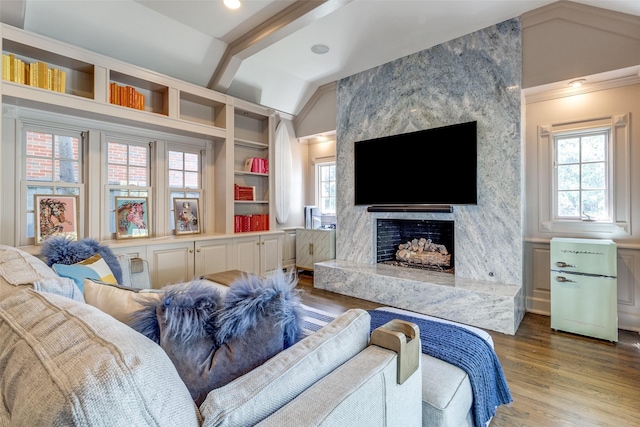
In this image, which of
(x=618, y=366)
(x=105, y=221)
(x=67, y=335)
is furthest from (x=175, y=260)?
(x=618, y=366)

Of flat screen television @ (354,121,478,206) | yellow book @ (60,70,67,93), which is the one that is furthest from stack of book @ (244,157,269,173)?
yellow book @ (60,70,67,93)

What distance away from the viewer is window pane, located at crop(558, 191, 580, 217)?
3.20 m

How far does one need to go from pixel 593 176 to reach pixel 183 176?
15.6 ft

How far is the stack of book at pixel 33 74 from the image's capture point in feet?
8.25

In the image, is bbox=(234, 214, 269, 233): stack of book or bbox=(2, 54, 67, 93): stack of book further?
bbox=(234, 214, 269, 233): stack of book

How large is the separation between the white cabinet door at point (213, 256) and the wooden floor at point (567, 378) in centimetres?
276

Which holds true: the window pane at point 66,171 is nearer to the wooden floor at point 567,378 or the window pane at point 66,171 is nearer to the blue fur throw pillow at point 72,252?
the blue fur throw pillow at point 72,252

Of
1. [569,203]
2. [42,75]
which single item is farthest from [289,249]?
[569,203]

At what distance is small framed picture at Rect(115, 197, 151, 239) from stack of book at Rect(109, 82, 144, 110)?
1.04m

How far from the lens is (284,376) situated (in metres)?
0.76

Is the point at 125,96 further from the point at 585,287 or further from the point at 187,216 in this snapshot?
the point at 585,287

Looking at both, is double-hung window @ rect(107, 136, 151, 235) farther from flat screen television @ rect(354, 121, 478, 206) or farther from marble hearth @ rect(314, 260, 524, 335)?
flat screen television @ rect(354, 121, 478, 206)

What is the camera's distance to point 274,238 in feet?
15.0

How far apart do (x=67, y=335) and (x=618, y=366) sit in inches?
131
